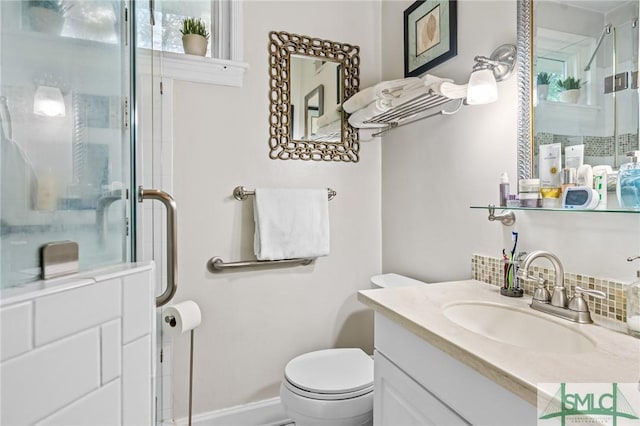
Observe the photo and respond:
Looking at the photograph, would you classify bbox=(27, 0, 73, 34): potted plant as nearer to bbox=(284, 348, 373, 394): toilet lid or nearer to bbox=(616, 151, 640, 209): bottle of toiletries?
bbox=(616, 151, 640, 209): bottle of toiletries

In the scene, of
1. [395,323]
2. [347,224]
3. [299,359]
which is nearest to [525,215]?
[395,323]

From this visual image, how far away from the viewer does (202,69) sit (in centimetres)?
158

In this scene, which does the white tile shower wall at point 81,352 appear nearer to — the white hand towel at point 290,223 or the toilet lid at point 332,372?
the toilet lid at point 332,372

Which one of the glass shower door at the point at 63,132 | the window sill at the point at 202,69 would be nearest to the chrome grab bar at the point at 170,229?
the glass shower door at the point at 63,132

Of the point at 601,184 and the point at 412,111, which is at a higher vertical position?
the point at 412,111

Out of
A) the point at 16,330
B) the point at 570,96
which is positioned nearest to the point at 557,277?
the point at 570,96

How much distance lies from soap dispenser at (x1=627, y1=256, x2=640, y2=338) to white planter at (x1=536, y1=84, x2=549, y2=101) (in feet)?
1.76

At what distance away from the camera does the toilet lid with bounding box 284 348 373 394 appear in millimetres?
1344

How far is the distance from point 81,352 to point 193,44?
148 centimetres

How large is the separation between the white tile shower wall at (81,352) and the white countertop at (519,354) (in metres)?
0.61

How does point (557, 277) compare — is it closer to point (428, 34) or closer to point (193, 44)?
point (428, 34)

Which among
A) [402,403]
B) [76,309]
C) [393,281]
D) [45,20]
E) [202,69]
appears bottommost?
[402,403]

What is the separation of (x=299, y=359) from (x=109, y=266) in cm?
116

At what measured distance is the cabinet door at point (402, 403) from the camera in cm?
81
